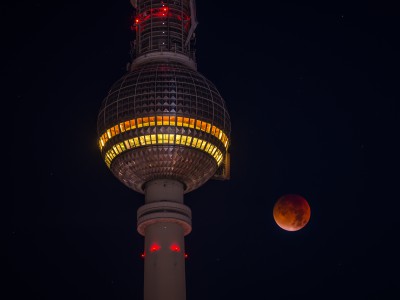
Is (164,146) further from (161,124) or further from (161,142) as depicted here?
(161,124)

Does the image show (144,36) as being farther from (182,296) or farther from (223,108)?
(182,296)

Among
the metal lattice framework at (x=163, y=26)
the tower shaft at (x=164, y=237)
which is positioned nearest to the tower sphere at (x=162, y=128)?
the tower shaft at (x=164, y=237)

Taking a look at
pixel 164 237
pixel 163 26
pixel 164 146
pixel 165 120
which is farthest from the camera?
pixel 163 26

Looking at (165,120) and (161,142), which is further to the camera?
(165,120)

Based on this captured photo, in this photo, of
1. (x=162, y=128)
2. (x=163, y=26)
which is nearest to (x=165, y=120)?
(x=162, y=128)

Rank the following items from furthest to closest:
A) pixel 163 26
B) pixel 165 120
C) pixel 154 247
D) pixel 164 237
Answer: pixel 163 26 < pixel 165 120 < pixel 164 237 < pixel 154 247

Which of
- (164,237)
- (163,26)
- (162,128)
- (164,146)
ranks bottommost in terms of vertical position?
(164,237)

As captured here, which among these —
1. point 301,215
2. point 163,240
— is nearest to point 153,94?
point 163,240

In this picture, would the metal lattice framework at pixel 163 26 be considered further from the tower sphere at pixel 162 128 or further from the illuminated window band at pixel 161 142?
the illuminated window band at pixel 161 142

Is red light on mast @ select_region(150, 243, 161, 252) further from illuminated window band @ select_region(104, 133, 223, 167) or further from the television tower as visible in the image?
illuminated window band @ select_region(104, 133, 223, 167)
